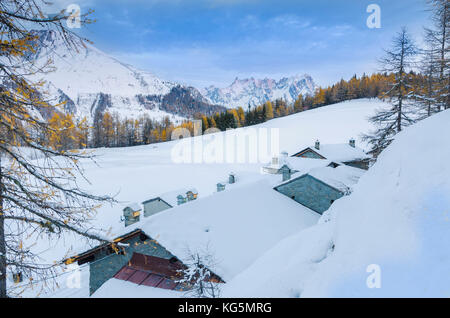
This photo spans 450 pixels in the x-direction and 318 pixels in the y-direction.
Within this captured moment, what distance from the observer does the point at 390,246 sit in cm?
346

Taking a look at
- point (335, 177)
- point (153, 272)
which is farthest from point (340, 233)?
point (335, 177)

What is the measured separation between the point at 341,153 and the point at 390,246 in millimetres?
33692

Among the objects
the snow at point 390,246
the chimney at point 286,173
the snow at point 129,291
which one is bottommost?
the snow at point 129,291

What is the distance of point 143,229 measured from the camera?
33.9 ft

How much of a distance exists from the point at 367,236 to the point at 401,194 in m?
1.49

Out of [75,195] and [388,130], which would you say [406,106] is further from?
[75,195]

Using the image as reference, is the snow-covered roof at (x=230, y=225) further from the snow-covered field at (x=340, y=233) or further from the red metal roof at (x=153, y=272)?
the red metal roof at (x=153, y=272)

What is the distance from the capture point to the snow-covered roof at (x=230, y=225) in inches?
374

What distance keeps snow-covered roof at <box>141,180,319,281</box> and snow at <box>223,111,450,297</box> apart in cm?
464

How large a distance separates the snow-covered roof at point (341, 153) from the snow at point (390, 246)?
2797 cm

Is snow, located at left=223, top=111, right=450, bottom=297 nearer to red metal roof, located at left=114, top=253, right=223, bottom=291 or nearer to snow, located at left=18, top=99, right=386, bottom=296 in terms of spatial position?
snow, located at left=18, top=99, right=386, bottom=296

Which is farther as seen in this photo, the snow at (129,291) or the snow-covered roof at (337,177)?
the snow-covered roof at (337,177)

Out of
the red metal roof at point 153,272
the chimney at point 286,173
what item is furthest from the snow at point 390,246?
the chimney at point 286,173

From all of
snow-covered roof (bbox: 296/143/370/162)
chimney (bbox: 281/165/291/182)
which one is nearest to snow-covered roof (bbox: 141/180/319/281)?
chimney (bbox: 281/165/291/182)
